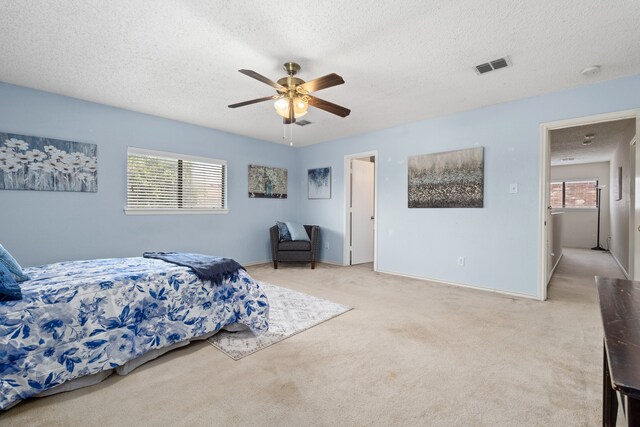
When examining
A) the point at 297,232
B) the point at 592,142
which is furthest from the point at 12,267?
the point at 592,142

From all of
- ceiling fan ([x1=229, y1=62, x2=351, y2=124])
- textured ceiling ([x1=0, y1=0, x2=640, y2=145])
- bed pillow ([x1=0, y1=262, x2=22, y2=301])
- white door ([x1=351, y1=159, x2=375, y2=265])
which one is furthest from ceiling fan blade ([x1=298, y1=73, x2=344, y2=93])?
white door ([x1=351, y1=159, x2=375, y2=265])

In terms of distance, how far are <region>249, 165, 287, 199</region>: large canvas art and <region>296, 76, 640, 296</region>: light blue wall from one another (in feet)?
5.67

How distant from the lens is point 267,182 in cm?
576

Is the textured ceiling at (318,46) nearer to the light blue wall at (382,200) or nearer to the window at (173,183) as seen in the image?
the light blue wall at (382,200)

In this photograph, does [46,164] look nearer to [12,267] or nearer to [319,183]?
[12,267]

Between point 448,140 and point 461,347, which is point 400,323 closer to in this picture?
point 461,347

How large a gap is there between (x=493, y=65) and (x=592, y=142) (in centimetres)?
452

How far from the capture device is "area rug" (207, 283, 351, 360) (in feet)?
7.61

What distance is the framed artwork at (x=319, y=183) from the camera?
5801 mm

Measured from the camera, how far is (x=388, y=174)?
4898mm

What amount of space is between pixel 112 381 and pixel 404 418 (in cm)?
176

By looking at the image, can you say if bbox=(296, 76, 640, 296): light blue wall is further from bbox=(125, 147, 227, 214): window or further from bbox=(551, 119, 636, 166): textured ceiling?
bbox=(125, 147, 227, 214): window


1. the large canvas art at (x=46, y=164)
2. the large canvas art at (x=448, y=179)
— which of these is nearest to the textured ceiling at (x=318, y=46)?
the large canvas art at (x=46, y=164)

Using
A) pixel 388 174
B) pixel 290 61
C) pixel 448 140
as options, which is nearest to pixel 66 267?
pixel 290 61
